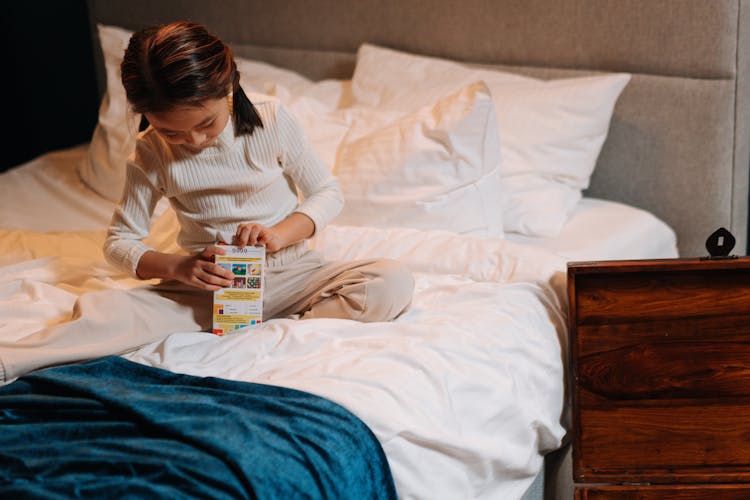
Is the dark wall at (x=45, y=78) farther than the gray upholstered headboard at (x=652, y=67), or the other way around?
the dark wall at (x=45, y=78)

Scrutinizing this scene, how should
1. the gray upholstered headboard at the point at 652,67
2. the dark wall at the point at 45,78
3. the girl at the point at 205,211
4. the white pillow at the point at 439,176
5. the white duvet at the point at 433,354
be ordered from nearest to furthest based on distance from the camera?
the white duvet at the point at 433,354 < the girl at the point at 205,211 < the white pillow at the point at 439,176 < the gray upholstered headboard at the point at 652,67 < the dark wall at the point at 45,78

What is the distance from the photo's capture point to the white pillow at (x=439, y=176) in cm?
191

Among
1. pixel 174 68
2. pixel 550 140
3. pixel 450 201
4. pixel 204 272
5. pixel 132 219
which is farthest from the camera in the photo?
pixel 550 140

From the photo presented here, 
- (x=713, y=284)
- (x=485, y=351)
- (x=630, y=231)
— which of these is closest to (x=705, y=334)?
(x=713, y=284)

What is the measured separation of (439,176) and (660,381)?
669 mm

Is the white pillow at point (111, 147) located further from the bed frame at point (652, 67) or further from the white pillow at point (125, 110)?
the bed frame at point (652, 67)

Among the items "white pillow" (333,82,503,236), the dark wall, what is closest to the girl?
"white pillow" (333,82,503,236)

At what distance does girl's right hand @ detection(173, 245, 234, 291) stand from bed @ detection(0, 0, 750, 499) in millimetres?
91

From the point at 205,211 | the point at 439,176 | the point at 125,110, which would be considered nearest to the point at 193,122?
the point at 205,211

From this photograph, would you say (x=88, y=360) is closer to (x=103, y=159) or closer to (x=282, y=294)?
(x=282, y=294)

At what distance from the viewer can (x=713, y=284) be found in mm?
1475

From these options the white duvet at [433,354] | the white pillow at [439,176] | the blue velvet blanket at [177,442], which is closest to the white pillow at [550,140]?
the white pillow at [439,176]

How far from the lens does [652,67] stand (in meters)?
2.10

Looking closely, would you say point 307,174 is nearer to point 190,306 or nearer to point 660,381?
point 190,306
